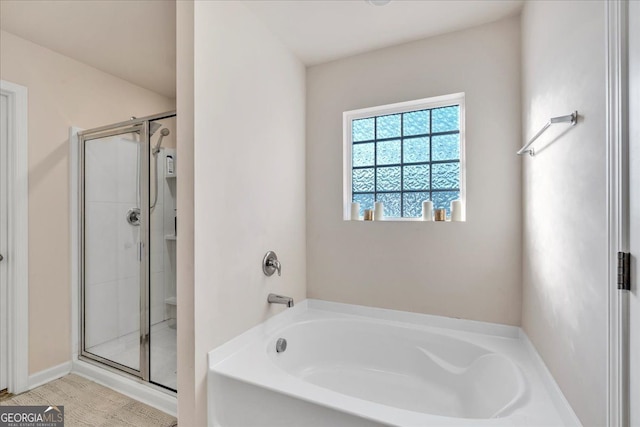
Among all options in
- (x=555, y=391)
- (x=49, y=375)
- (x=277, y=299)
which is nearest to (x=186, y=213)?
(x=277, y=299)

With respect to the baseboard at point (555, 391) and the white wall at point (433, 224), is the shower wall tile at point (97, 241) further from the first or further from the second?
the baseboard at point (555, 391)

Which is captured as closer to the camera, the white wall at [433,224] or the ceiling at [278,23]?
the ceiling at [278,23]

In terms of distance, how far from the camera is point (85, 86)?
2412 millimetres

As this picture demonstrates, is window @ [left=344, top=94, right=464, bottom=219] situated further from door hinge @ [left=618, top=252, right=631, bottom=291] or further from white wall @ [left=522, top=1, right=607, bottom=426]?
door hinge @ [left=618, top=252, right=631, bottom=291]

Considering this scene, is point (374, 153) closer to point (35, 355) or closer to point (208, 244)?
point (208, 244)

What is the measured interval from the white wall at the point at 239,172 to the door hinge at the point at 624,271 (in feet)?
4.86

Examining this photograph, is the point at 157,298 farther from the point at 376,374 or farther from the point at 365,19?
the point at 365,19

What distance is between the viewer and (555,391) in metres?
1.23

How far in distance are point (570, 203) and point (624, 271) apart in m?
0.40

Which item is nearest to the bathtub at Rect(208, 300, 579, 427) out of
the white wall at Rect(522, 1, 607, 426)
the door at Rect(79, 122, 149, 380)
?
the white wall at Rect(522, 1, 607, 426)

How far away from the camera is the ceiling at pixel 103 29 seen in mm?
1790

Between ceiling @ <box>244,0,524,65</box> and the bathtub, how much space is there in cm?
186

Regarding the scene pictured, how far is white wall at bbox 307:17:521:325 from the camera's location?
6.08 feet

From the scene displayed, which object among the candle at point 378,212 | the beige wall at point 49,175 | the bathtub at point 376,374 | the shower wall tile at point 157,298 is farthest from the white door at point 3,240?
the candle at point 378,212
